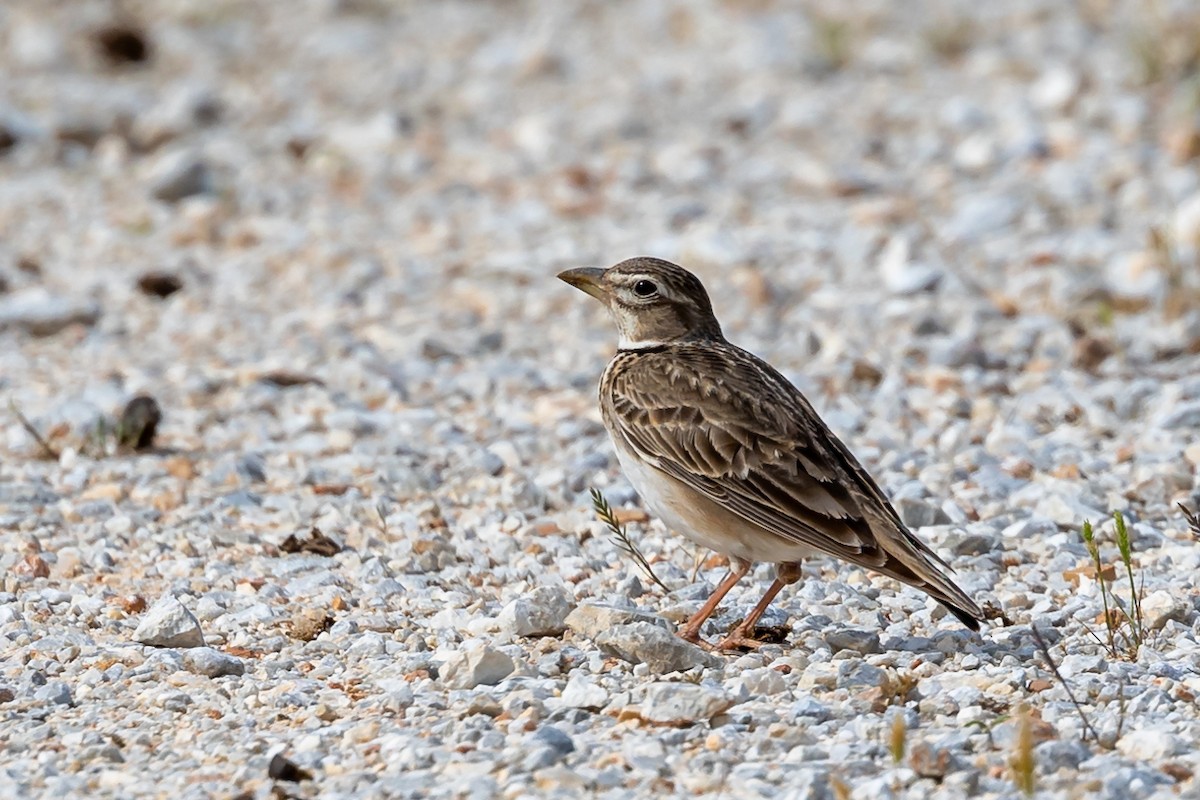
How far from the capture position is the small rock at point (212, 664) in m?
5.79

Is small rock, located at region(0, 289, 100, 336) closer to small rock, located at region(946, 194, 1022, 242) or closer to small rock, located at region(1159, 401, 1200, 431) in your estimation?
small rock, located at region(946, 194, 1022, 242)

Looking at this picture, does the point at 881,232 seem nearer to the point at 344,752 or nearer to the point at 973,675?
the point at 973,675

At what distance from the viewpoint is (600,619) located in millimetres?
5949

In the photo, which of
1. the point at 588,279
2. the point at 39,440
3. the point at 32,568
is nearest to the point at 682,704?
the point at 588,279

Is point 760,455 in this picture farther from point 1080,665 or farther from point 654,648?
point 1080,665

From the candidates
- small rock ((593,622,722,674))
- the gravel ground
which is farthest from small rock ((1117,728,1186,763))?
small rock ((593,622,722,674))

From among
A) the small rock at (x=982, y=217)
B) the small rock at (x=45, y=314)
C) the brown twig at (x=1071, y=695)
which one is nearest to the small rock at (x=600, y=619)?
the brown twig at (x=1071, y=695)

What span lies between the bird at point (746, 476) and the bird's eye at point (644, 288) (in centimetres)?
30

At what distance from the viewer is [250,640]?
6.15m

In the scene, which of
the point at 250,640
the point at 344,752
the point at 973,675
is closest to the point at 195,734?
the point at 344,752

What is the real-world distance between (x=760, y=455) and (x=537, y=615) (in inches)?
36.9

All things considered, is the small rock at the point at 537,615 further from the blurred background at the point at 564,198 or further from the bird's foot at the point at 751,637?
the blurred background at the point at 564,198

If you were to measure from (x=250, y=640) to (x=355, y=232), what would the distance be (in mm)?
6032

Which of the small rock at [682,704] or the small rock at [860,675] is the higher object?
the small rock at [860,675]
